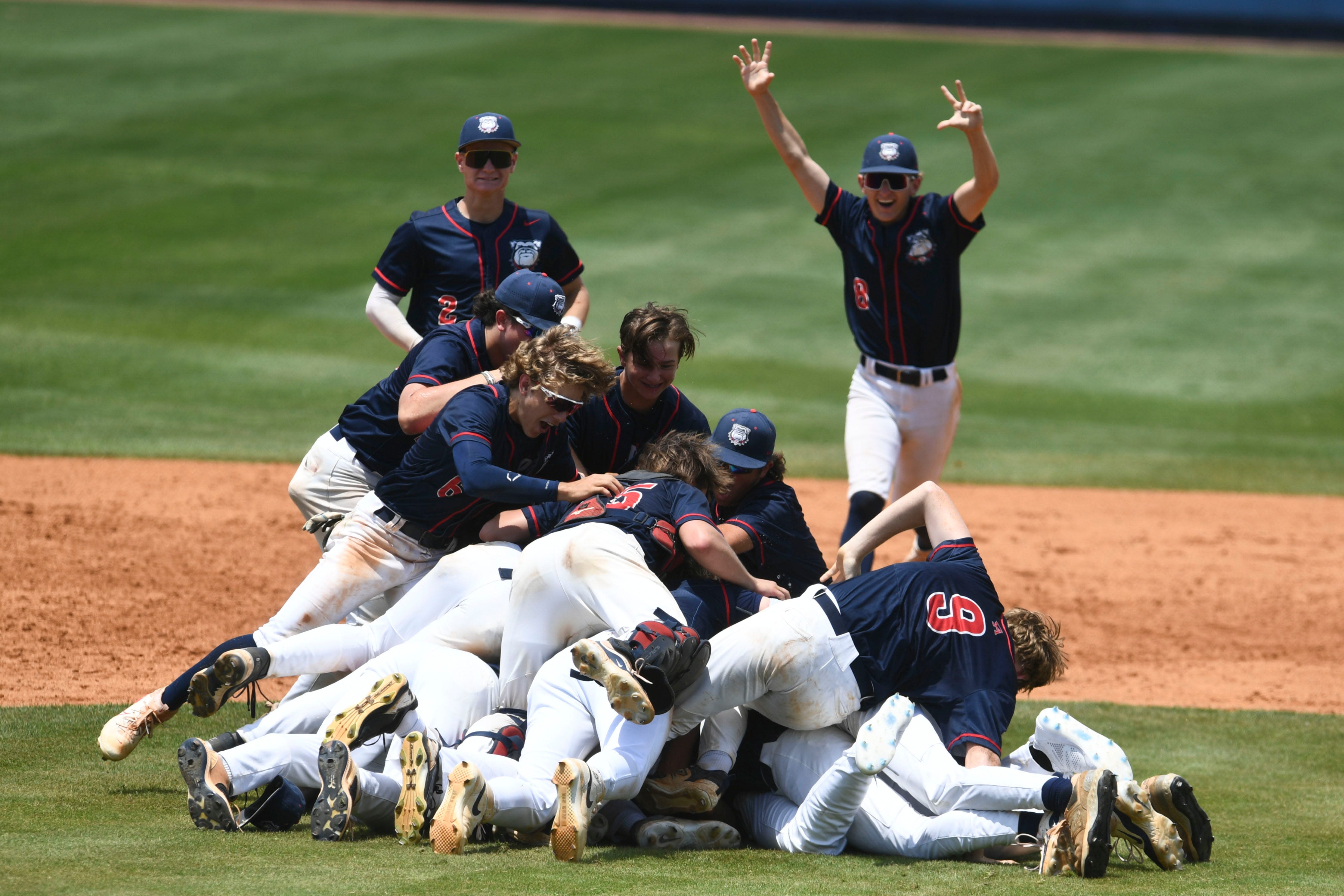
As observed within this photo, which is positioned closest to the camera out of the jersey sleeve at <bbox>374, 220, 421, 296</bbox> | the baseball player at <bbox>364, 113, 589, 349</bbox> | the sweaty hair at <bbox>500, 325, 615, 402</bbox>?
the sweaty hair at <bbox>500, 325, 615, 402</bbox>

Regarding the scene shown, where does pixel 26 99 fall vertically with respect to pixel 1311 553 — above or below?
above

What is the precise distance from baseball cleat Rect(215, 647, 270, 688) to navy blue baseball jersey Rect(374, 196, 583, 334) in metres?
2.21

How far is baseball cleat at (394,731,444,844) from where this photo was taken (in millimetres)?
4688

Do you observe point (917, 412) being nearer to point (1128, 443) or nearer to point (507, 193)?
point (1128, 443)

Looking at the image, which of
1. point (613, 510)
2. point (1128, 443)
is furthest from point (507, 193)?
point (613, 510)

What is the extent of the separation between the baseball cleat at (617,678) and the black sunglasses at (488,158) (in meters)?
3.13

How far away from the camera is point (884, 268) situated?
7.94 meters

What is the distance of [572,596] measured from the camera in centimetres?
503

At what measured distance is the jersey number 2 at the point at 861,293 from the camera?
8047 millimetres

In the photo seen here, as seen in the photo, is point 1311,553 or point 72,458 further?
point 72,458

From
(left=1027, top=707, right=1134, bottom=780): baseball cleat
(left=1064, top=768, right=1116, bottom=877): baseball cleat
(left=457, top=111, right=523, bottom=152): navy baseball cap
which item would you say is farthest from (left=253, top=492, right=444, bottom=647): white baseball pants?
(left=1064, top=768, right=1116, bottom=877): baseball cleat

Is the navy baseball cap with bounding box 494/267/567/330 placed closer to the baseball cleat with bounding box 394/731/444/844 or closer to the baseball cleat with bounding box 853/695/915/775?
the baseball cleat with bounding box 394/731/444/844

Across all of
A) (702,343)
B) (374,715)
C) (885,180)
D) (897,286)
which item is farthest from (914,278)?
(702,343)

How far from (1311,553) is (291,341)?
10660 millimetres
